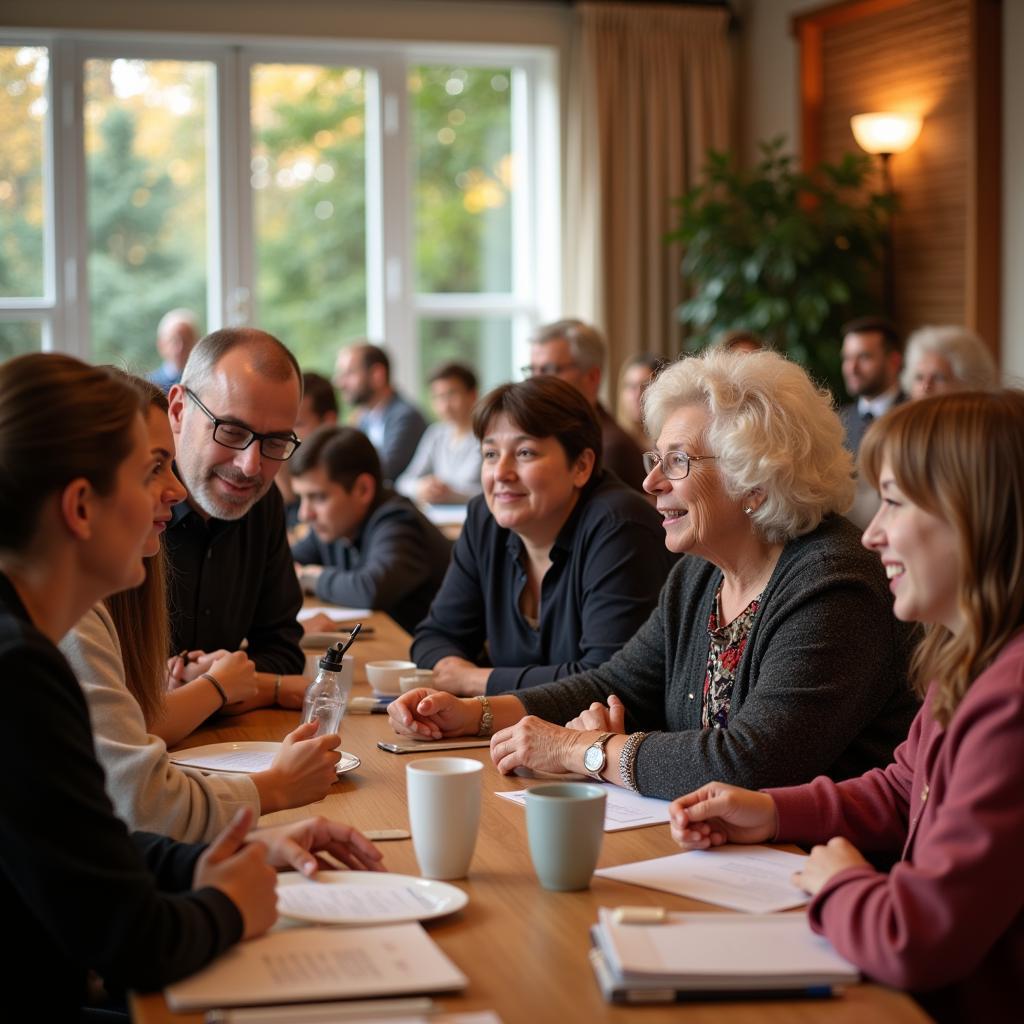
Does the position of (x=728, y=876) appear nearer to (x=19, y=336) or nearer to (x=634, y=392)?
(x=634, y=392)

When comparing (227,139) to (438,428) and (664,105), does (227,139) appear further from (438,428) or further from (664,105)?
(664,105)

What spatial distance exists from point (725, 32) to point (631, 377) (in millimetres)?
2411

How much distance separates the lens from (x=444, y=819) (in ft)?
4.75

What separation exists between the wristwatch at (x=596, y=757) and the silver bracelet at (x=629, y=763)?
3 cm

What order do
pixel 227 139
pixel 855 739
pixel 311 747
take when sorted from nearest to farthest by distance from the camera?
pixel 311 747
pixel 855 739
pixel 227 139

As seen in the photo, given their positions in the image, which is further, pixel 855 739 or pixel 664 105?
pixel 664 105

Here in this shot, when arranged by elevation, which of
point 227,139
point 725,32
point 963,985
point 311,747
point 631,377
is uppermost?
point 725,32

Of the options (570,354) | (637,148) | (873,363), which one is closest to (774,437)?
(570,354)

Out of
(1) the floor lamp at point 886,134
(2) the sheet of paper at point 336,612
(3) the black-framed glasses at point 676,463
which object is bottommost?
(2) the sheet of paper at point 336,612

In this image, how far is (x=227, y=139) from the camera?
24.1 ft

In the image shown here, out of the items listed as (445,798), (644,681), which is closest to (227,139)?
(644,681)

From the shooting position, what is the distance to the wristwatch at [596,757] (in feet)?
6.14

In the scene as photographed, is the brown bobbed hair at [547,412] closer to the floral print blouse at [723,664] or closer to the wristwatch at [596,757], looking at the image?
the floral print blouse at [723,664]

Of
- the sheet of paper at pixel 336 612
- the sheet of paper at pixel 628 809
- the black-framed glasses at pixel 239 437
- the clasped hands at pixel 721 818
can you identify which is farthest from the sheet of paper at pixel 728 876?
the sheet of paper at pixel 336 612
